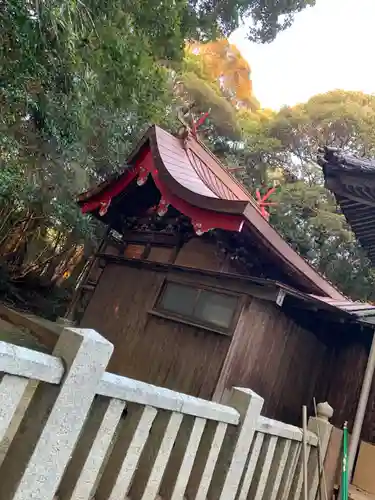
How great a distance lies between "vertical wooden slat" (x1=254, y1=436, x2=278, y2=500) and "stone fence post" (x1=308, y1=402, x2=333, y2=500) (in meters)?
0.73

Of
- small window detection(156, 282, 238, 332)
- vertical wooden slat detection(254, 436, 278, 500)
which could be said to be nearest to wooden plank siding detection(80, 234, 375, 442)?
small window detection(156, 282, 238, 332)

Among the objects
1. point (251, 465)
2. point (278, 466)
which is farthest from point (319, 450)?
point (251, 465)

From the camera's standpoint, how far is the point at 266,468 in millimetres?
3346

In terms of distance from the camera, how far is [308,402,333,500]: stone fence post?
3.84 meters

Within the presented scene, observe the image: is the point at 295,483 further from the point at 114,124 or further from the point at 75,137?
the point at 114,124

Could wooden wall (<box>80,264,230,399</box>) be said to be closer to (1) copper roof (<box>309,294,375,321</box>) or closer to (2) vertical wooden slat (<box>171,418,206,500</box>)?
(1) copper roof (<box>309,294,375,321</box>)

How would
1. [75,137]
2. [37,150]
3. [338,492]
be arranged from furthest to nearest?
[37,150] → [75,137] → [338,492]

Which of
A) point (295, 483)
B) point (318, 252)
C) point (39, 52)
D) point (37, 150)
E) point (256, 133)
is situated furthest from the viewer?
point (256, 133)

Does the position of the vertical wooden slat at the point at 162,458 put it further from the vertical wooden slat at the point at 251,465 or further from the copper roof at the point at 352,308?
the copper roof at the point at 352,308

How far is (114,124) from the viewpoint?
8.38 metres

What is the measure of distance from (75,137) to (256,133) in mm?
14593

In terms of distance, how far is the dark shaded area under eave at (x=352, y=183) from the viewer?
13.6 ft

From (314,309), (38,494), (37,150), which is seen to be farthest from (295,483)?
(37,150)

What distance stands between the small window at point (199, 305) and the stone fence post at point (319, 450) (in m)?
1.57
